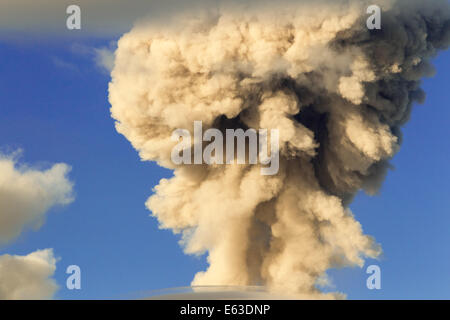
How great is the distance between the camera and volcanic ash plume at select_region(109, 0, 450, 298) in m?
28.6

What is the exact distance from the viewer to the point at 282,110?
29031mm

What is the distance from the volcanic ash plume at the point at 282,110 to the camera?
28.6 metres

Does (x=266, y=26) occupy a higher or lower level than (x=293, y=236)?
higher

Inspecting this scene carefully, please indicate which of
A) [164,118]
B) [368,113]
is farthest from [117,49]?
[368,113]
